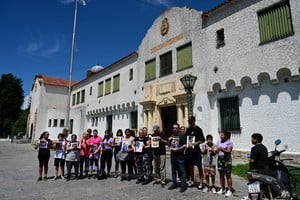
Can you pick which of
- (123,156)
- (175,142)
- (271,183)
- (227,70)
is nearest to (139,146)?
(123,156)

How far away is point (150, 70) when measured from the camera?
18.6 meters

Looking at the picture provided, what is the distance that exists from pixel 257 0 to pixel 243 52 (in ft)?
8.44

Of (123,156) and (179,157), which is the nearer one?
(179,157)

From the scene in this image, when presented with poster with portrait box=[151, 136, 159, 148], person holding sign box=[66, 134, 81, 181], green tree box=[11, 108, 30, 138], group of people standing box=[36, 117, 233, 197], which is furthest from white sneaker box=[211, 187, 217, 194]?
green tree box=[11, 108, 30, 138]

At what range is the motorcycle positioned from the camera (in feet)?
16.7

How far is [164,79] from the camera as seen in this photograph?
17.0m

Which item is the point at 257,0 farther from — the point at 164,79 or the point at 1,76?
the point at 1,76

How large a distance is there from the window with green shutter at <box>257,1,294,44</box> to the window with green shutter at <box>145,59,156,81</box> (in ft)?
27.7

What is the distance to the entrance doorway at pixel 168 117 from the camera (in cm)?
1656

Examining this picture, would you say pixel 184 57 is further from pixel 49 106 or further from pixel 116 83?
pixel 49 106

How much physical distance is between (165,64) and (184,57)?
1944 mm

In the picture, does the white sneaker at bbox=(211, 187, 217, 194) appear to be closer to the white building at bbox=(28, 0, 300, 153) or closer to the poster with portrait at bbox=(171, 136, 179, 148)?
the poster with portrait at bbox=(171, 136, 179, 148)

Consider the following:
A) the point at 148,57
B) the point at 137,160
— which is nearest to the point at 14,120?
the point at 148,57

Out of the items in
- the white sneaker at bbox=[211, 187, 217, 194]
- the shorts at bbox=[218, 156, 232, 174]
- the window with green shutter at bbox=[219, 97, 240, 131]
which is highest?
the window with green shutter at bbox=[219, 97, 240, 131]
